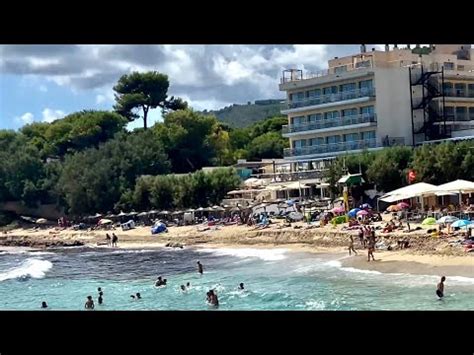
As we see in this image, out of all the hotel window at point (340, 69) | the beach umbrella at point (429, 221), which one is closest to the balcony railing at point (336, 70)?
the hotel window at point (340, 69)

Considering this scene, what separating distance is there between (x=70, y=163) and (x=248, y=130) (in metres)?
15.0

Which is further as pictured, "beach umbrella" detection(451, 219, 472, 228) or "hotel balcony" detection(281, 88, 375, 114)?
"hotel balcony" detection(281, 88, 375, 114)

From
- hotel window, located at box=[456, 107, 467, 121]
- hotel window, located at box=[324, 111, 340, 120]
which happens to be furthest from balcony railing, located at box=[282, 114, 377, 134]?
hotel window, located at box=[456, 107, 467, 121]

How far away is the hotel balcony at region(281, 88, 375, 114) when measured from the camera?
32969mm

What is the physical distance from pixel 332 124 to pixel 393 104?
273cm

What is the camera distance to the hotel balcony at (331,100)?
3297 cm

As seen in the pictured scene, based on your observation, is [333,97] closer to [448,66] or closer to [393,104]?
[393,104]

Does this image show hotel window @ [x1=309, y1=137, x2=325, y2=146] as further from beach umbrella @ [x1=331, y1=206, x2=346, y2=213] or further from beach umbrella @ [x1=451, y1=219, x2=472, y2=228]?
beach umbrella @ [x1=451, y1=219, x2=472, y2=228]

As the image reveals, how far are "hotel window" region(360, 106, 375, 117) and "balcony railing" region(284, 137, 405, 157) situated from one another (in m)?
1.05

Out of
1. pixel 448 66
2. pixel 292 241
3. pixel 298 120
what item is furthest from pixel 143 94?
pixel 292 241

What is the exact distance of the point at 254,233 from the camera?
91.9 feet

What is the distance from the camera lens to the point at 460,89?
3400cm
